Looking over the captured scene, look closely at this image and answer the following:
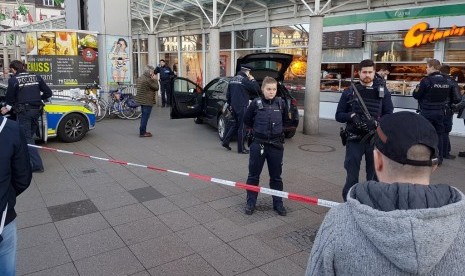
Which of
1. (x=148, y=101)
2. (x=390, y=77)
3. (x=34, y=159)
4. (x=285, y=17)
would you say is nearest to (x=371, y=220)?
(x=34, y=159)

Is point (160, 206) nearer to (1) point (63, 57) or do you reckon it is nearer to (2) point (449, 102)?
(2) point (449, 102)

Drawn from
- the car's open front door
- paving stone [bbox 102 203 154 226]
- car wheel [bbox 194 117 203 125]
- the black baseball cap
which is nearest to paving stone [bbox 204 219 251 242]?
paving stone [bbox 102 203 154 226]

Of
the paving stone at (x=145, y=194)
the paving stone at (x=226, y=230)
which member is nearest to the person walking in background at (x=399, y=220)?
the paving stone at (x=226, y=230)

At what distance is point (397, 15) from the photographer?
11.0m

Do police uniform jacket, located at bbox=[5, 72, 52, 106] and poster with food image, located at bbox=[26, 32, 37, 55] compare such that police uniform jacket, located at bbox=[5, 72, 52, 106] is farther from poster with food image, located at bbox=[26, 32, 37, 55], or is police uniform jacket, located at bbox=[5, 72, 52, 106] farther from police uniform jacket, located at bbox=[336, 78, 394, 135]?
poster with food image, located at bbox=[26, 32, 37, 55]

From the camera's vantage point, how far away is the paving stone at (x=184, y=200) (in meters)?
5.34

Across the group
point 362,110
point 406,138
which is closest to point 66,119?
point 362,110

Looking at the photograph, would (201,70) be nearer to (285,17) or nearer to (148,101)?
(285,17)

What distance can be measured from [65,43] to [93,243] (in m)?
10.8

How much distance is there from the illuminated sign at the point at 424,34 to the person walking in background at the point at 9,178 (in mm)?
10453

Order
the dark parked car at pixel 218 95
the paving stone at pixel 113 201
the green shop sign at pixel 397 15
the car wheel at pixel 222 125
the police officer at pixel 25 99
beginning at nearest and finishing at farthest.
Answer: the paving stone at pixel 113 201
the police officer at pixel 25 99
the dark parked car at pixel 218 95
the car wheel at pixel 222 125
the green shop sign at pixel 397 15

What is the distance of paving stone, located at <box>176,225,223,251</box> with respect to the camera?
413cm

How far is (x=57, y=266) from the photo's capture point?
12.2ft

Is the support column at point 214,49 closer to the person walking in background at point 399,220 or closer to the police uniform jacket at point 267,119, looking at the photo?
the police uniform jacket at point 267,119
